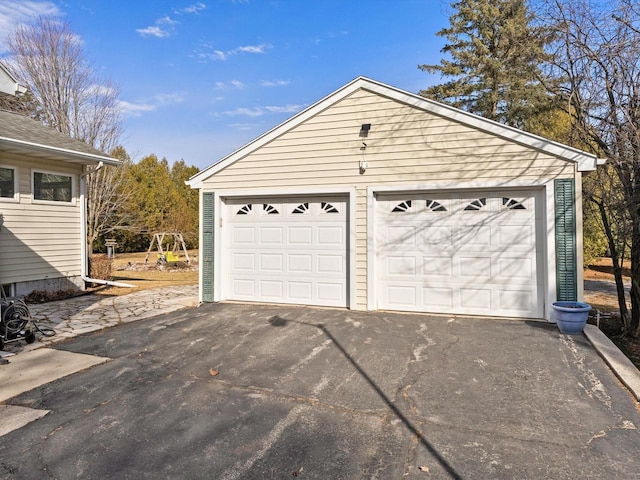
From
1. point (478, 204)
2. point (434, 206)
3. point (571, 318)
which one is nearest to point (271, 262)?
point (434, 206)

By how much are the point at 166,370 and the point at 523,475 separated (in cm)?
366

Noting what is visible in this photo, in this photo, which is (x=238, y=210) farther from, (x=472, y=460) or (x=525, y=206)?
(x=472, y=460)

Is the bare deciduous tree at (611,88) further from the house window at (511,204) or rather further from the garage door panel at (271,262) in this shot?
the garage door panel at (271,262)

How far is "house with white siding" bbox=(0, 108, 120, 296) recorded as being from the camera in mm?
8766

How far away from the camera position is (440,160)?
22.6ft

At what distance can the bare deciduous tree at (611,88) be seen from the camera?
6.25 m

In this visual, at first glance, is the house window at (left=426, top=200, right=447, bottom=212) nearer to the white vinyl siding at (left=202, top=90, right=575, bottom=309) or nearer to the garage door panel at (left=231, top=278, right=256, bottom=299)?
the white vinyl siding at (left=202, top=90, right=575, bottom=309)

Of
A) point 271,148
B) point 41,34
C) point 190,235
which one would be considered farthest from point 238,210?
point 190,235

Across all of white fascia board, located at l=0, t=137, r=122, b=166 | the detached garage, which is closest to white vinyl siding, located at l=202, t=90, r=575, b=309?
the detached garage

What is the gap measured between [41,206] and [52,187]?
2.08ft

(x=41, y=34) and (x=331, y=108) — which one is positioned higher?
(x=41, y=34)

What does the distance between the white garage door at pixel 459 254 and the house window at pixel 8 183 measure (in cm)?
820

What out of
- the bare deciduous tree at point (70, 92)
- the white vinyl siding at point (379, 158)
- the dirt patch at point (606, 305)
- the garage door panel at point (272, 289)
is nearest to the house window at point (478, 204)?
the white vinyl siding at point (379, 158)

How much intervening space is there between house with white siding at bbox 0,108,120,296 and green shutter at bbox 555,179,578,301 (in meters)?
10.3
